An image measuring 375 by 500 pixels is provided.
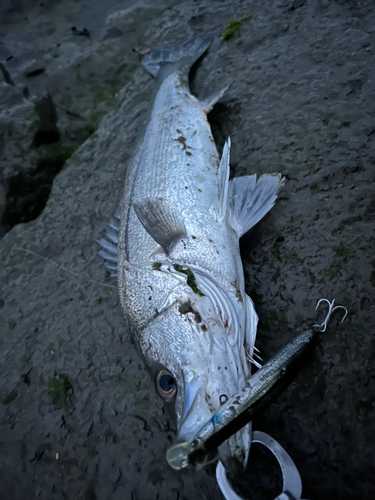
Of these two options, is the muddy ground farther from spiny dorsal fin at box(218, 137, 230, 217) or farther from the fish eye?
the fish eye

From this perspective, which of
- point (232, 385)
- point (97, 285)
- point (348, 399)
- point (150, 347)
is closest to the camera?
point (232, 385)

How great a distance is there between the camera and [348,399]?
189 cm

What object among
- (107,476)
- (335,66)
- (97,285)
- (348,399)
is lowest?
(107,476)

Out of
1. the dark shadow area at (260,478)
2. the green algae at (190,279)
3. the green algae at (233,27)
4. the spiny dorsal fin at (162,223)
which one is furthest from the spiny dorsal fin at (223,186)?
the green algae at (233,27)

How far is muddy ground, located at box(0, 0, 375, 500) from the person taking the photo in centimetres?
198

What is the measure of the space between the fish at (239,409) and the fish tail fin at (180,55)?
141 inches

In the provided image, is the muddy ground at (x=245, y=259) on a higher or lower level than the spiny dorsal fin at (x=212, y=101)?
lower

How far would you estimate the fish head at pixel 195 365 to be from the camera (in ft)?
5.35

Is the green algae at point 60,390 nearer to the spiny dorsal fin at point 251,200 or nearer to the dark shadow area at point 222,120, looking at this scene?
the spiny dorsal fin at point 251,200

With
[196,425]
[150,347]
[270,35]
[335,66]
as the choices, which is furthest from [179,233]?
[270,35]

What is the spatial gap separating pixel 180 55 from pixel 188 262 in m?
3.21

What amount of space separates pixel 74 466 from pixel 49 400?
545mm

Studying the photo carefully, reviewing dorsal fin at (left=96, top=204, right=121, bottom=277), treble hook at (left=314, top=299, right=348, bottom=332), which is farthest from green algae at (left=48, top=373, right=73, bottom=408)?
treble hook at (left=314, top=299, right=348, bottom=332)

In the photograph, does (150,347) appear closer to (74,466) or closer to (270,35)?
(74,466)
